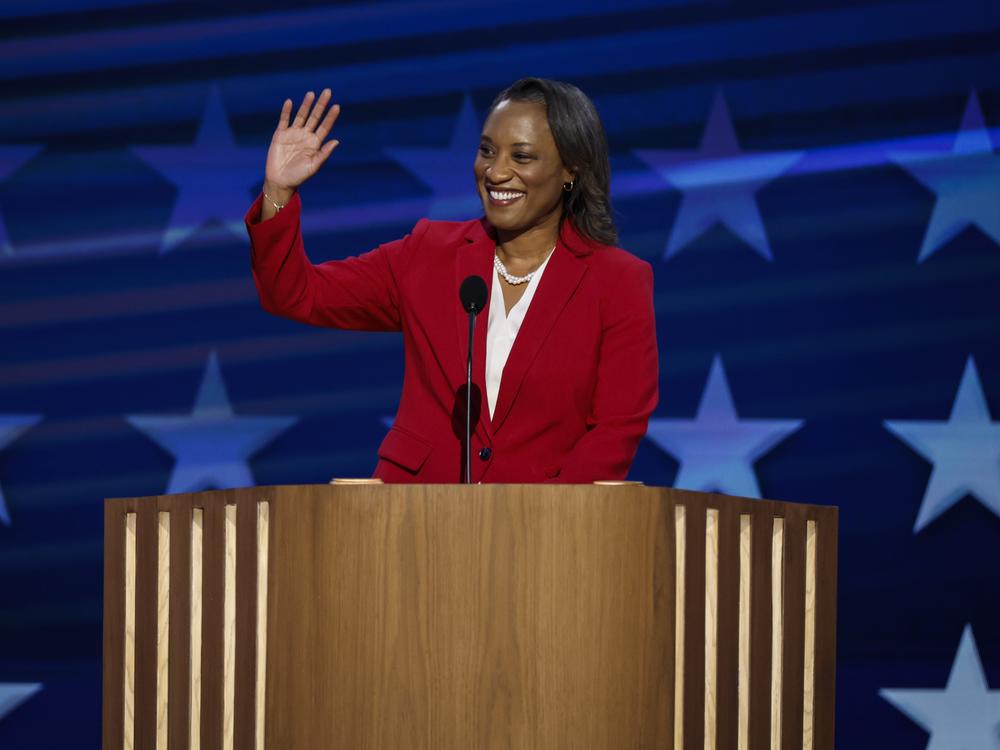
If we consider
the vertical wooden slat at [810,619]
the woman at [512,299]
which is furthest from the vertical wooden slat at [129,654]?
the vertical wooden slat at [810,619]

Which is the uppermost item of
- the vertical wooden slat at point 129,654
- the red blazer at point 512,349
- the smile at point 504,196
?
the smile at point 504,196

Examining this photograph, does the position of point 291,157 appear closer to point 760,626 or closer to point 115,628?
point 115,628

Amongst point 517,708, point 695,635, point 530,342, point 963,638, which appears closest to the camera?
point 517,708

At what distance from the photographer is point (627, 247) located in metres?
3.99

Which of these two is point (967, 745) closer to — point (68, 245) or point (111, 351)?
point (111, 351)

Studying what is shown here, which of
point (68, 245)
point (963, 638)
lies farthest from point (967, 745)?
point (68, 245)

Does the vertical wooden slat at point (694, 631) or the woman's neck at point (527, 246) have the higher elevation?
the woman's neck at point (527, 246)

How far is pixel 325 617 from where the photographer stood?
2.00 m

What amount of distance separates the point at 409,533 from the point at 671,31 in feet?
7.99

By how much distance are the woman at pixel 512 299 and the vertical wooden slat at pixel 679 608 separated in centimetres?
44

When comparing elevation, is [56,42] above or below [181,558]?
above

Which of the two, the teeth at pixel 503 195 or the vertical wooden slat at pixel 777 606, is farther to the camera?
the teeth at pixel 503 195

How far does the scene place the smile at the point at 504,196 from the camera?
2.69 m

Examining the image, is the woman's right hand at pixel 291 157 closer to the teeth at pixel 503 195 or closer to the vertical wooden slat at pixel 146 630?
the teeth at pixel 503 195
